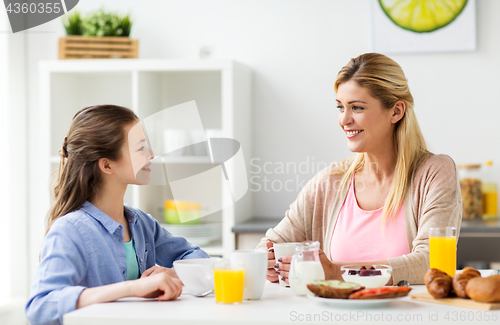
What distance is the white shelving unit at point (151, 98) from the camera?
8.94ft

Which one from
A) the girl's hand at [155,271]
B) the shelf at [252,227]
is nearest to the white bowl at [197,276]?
the girl's hand at [155,271]

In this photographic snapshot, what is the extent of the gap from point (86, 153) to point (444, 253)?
96 centimetres

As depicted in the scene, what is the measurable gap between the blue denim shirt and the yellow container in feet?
4.09

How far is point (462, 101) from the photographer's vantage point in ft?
9.39

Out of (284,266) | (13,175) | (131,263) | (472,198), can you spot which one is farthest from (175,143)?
(284,266)

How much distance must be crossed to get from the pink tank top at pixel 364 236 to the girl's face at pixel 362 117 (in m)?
0.18

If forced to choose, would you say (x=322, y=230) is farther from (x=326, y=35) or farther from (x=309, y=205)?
(x=326, y=35)

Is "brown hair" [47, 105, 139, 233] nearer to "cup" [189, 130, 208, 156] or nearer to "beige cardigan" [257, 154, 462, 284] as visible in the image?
"beige cardigan" [257, 154, 462, 284]

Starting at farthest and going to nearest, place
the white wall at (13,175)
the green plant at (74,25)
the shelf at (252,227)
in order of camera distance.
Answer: the white wall at (13,175), the green plant at (74,25), the shelf at (252,227)

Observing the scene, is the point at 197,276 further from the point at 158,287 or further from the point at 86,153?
the point at 86,153

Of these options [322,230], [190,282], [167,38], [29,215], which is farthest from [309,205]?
[29,215]

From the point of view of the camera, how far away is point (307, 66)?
3010 mm

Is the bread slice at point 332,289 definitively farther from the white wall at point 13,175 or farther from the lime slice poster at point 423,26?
the white wall at point 13,175

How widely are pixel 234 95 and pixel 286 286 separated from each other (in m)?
1.55
